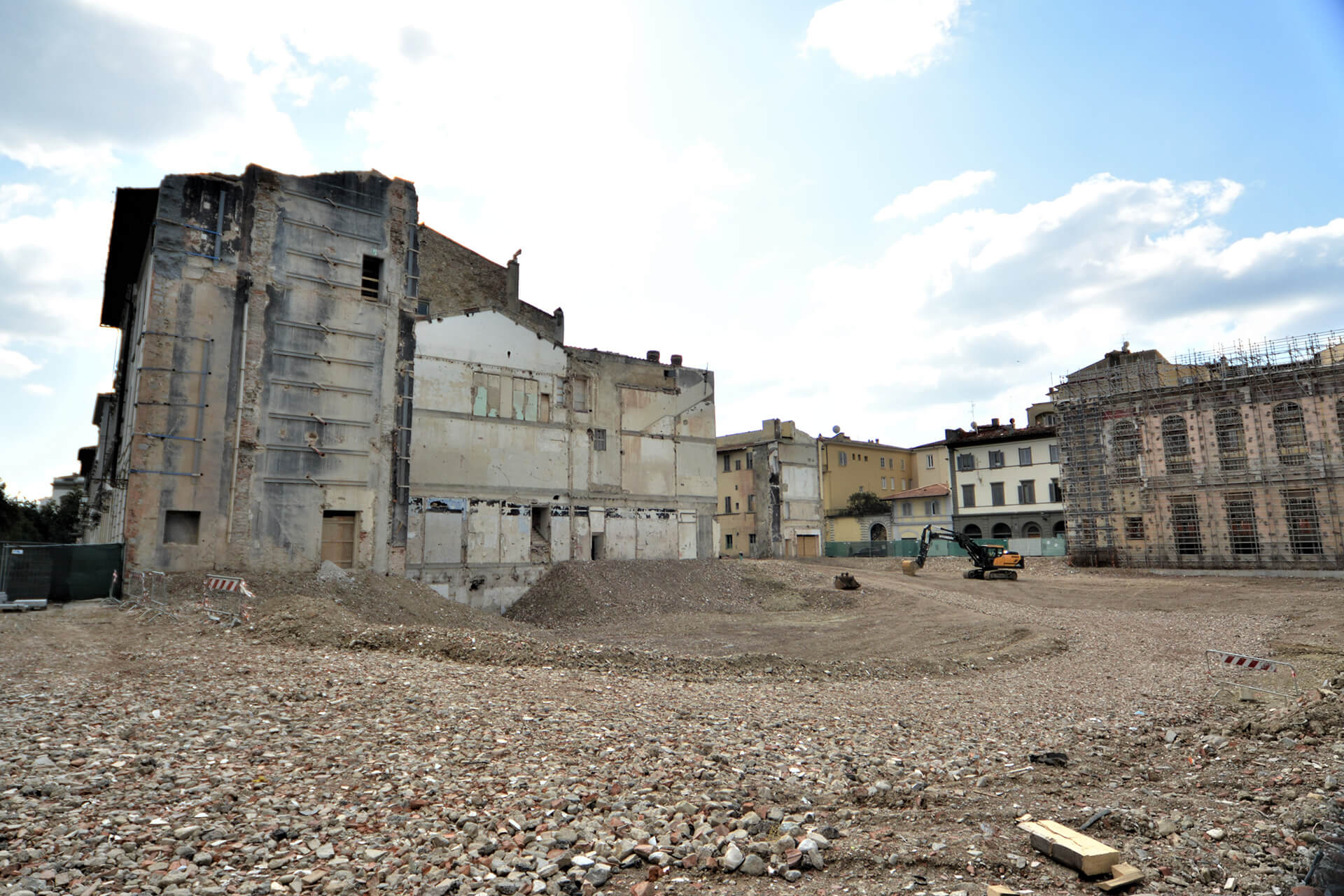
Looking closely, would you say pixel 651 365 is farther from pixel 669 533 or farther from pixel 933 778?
pixel 933 778

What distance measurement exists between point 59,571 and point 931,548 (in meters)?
46.7

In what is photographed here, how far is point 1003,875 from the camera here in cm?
481

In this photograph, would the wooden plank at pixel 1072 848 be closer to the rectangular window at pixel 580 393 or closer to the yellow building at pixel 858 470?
the rectangular window at pixel 580 393

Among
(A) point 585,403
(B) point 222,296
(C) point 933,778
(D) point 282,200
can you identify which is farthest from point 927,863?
(A) point 585,403

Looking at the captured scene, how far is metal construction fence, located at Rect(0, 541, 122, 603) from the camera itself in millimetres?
18344

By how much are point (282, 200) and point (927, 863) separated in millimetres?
23967

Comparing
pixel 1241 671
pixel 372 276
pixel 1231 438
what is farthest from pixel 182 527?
pixel 1231 438

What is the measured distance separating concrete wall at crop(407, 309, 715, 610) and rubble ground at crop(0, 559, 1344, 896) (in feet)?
41.1

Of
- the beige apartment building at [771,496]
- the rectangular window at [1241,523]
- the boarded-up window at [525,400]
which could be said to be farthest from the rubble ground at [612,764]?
the beige apartment building at [771,496]

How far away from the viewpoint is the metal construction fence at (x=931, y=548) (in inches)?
1823

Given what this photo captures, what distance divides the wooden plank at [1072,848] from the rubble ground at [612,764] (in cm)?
11

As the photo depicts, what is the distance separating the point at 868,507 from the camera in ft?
Result: 190

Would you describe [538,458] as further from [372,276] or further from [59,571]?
[59,571]

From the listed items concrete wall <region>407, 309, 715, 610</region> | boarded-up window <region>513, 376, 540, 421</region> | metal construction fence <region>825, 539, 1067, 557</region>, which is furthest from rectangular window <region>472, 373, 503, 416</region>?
metal construction fence <region>825, 539, 1067, 557</region>
